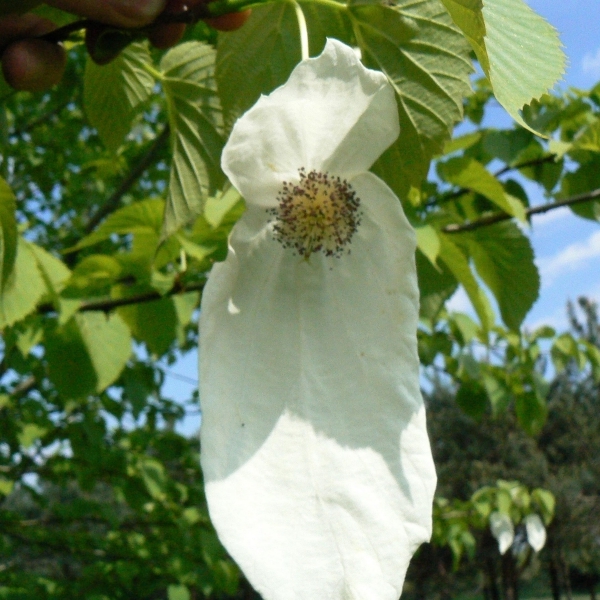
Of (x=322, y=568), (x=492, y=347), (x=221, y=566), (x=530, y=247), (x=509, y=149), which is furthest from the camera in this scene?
(x=221, y=566)

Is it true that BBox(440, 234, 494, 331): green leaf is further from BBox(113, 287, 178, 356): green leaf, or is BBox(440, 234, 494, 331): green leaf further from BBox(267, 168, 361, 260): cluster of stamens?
BBox(267, 168, 361, 260): cluster of stamens

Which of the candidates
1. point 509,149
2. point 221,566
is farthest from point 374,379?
point 221,566

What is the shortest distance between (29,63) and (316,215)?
0.77 ft

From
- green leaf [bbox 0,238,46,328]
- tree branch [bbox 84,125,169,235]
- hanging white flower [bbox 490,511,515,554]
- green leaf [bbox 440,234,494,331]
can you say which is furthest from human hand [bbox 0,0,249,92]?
hanging white flower [bbox 490,511,515,554]

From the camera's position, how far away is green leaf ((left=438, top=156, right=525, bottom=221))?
103cm

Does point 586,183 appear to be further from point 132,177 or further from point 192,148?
point 132,177

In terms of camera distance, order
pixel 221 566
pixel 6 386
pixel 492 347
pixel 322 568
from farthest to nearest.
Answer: pixel 6 386, pixel 221 566, pixel 492 347, pixel 322 568

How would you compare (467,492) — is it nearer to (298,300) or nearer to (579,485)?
(579,485)

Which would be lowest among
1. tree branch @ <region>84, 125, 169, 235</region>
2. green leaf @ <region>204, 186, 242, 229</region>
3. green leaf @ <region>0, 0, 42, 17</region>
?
green leaf @ <region>0, 0, 42, 17</region>

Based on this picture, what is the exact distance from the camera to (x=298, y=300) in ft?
1.26

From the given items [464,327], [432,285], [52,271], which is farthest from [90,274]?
[464,327]

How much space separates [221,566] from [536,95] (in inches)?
107

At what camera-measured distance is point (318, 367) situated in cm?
→ 35

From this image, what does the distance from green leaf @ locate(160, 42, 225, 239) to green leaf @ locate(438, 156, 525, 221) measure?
55 centimetres
